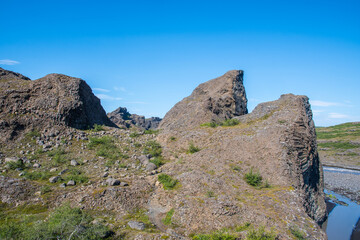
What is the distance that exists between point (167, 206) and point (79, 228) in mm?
5084

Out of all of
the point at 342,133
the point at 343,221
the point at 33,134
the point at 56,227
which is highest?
the point at 342,133

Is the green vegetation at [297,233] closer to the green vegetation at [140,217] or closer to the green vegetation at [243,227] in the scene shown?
the green vegetation at [243,227]

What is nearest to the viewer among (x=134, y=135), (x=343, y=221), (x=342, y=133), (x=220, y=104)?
(x=134, y=135)

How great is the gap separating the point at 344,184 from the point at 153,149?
45.2 m

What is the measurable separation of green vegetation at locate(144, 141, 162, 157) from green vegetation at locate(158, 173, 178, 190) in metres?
4.54

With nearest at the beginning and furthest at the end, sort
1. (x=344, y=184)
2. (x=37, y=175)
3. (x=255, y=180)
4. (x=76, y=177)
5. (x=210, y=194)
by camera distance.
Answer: (x=210, y=194) → (x=76, y=177) → (x=37, y=175) → (x=255, y=180) → (x=344, y=184)

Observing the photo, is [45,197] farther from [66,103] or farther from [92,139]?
[66,103]

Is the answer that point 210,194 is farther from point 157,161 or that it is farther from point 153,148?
point 153,148

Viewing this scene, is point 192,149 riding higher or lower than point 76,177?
higher

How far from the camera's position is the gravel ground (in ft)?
121

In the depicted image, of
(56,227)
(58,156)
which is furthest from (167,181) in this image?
(58,156)

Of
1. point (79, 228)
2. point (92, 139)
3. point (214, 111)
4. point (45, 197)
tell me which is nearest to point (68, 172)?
point (45, 197)

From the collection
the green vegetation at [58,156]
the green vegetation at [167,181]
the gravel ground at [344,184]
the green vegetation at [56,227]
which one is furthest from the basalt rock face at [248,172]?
the gravel ground at [344,184]

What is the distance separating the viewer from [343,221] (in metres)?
26.2
